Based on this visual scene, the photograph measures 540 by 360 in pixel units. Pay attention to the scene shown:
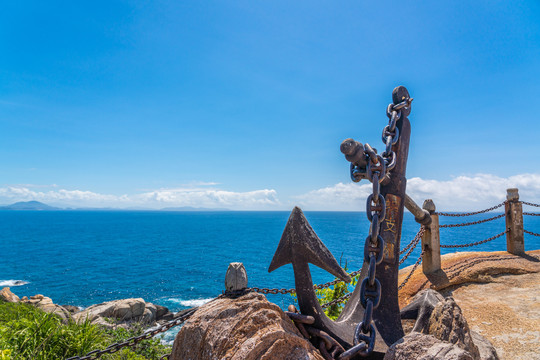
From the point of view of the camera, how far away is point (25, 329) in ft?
15.4

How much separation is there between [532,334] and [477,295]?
1747mm

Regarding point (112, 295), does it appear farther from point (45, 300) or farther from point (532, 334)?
point (532, 334)

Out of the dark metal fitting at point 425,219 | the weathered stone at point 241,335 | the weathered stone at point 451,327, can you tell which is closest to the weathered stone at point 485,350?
the weathered stone at point 451,327

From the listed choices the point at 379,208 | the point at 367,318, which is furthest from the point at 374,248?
the point at 367,318

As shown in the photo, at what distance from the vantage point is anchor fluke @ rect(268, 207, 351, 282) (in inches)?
97.1

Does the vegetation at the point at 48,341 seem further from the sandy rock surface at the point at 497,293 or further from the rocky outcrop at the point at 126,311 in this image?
the rocky outcrop at the point at 126,311

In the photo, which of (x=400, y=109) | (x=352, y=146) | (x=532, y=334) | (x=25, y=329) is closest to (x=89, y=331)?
(x=25, y=329)

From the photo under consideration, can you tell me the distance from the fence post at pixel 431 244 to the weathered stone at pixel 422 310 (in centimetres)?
445

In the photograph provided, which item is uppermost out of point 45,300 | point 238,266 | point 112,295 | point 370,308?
point 238,266

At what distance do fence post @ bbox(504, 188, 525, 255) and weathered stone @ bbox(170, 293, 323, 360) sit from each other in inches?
343

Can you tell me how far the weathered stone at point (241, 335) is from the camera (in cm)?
212

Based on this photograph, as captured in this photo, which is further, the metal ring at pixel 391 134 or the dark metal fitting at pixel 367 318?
the metal ring at pixel 391 134

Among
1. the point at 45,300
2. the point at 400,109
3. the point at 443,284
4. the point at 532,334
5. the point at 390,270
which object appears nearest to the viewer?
the point at 390,270

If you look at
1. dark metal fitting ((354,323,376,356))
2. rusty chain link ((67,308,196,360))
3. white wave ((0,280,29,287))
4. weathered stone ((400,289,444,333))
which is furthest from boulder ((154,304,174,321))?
dark metal fitting ((354,323,376,356))
